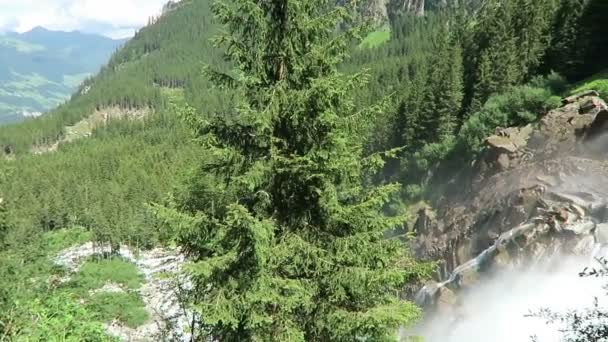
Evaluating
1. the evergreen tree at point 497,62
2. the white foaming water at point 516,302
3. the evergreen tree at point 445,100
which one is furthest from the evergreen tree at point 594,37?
the white foaming water at point 516,302

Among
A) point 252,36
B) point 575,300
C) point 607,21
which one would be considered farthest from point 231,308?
point 607,21

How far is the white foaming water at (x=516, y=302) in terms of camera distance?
76.4 ft

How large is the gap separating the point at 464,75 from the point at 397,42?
11594 centimetres

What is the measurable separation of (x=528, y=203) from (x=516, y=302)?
9248mm

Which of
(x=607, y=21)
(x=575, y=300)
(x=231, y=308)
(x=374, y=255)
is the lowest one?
(x=575, y=300)

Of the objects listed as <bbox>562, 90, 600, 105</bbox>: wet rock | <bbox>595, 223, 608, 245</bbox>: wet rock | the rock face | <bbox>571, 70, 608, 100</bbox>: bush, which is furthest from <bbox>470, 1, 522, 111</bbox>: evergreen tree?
<bbox>595, 223, 608, 245</bbox>: wet rock

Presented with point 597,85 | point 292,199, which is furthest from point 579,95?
point 292,199

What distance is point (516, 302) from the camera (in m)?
26.1

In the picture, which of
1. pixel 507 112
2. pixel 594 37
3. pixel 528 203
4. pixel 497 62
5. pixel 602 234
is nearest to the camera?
pixel 602 234

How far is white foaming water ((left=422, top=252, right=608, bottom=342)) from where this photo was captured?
2328 centimetres

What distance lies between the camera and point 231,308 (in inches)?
358

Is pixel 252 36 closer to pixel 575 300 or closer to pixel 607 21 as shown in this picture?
pixel 575 300

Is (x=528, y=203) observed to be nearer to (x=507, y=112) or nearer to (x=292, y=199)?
(x=507, y=112)

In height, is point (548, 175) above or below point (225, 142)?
below
